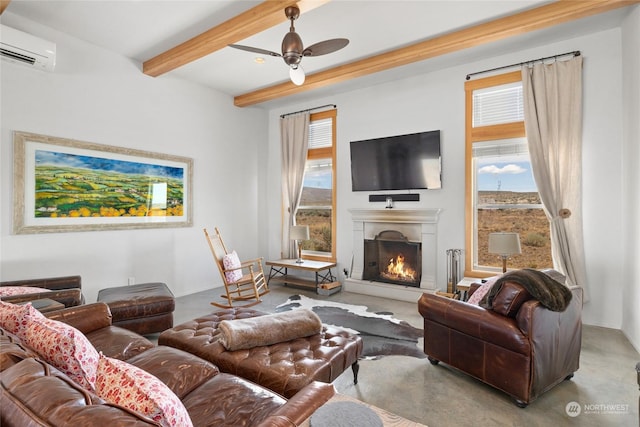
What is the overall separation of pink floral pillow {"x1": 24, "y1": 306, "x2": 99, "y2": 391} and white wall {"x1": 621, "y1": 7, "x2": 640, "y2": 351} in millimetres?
4043

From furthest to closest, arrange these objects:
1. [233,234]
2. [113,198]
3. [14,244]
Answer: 1. [233,234]
2. [113,198]
3. [14,244]

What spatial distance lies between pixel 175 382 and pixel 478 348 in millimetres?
1917


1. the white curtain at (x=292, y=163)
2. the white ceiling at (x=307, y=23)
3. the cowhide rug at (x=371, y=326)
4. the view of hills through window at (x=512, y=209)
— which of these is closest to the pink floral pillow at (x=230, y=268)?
the cowhide rug at (x=371, y=326)

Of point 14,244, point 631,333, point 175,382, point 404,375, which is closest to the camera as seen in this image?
point 175,382

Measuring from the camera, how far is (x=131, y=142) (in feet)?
13.3

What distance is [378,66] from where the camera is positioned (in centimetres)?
396

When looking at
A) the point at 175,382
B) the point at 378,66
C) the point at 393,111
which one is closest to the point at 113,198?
the point at 175,382

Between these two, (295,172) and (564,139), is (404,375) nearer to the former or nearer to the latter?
(564,139)

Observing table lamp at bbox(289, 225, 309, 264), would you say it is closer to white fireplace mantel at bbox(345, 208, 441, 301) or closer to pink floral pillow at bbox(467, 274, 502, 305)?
white fireplace mantel at bbox(345, 208, 441, 301)

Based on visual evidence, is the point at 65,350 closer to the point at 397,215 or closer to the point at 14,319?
the point at 14,319

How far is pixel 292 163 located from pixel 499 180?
129 inches

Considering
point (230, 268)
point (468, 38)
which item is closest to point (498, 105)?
point (468, 38)

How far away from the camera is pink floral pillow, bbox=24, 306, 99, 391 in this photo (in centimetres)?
109

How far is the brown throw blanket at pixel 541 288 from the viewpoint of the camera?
6.42 ft
